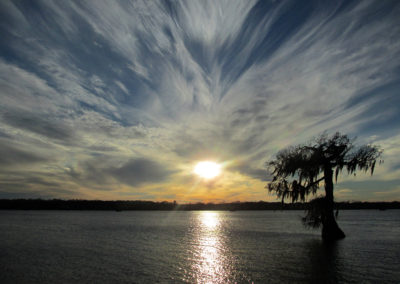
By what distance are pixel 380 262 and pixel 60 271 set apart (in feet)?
93.7

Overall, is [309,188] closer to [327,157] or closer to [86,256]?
[327,157]

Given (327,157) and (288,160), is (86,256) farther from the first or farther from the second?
(327,157)

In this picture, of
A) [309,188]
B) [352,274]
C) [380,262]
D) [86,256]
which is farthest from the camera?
[309,188]

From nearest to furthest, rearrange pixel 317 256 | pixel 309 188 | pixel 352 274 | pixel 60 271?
pixel 352 274, pixel 60 271, pixel 317 256, pixel 309 188

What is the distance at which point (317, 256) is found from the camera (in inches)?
890

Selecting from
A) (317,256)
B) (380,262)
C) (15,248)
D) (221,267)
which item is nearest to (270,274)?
(221,267)

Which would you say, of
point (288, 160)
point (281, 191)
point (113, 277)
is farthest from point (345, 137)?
point (113, 277)

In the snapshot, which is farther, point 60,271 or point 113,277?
point 60,271

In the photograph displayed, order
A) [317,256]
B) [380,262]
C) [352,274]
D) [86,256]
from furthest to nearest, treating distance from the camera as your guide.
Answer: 1. [86,256]
2. [317,256]
3. [380,262]
4. [352,274]

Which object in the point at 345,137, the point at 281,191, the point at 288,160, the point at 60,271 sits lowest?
the point at 60,271

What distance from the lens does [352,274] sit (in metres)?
17.0

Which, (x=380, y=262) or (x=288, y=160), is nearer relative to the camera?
(x=380, y=262)

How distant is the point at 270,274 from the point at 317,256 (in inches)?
338

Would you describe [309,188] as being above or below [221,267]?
above
